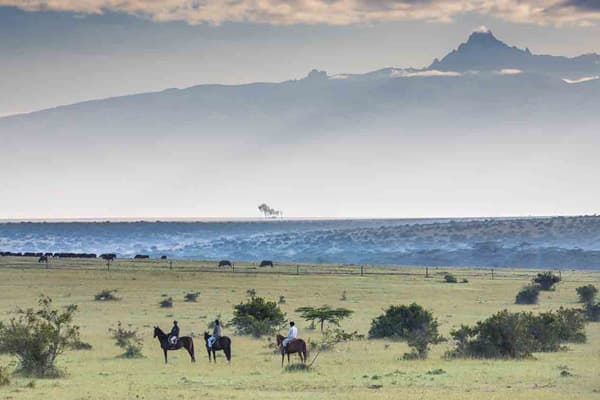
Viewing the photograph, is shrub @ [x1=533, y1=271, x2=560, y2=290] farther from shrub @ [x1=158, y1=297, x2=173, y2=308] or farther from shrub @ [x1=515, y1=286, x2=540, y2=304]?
shrub @ [x1=158, y1=297, x2=173, y2=308]

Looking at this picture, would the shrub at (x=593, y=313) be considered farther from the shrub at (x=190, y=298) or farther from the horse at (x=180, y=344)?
the horse at (x=180, y=344)

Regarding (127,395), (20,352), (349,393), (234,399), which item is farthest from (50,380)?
(349,393)

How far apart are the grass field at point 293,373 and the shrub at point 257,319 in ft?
2.50

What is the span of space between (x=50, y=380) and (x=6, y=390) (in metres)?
2.86

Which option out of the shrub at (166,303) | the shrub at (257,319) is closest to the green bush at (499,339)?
the shrub at (257,319)

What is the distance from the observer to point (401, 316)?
49469mm

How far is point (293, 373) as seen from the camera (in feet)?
→ 114

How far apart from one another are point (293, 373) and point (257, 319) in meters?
15.7

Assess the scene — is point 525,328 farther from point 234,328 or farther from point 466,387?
point 234,328

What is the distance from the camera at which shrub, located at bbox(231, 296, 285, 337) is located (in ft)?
162

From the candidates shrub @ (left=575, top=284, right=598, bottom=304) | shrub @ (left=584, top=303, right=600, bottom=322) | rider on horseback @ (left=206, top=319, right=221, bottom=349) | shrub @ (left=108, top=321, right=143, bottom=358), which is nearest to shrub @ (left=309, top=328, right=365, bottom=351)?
rider on horseback @ (left=206, top=319, right=221, bottom=349)

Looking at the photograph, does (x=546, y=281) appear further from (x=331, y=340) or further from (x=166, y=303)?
(x=331, y=340)

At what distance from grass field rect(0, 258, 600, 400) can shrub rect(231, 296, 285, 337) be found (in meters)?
0.76

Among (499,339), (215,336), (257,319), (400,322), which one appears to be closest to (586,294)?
(400,322)
